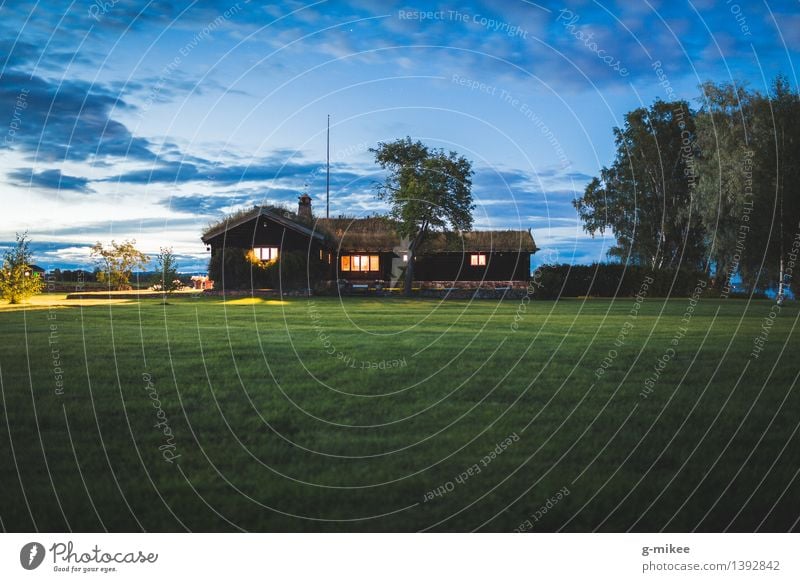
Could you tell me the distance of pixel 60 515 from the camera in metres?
5.62

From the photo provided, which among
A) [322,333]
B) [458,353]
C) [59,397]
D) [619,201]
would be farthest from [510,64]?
[619,201]

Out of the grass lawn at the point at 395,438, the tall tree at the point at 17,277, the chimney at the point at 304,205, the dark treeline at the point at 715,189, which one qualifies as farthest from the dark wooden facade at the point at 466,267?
the grass lawn at the point at 395,438

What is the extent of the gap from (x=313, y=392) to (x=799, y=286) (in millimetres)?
52848

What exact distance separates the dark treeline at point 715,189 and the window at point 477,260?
1122 centimetres

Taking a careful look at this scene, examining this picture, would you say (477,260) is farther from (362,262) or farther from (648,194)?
(648,194)

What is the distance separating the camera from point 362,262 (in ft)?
209

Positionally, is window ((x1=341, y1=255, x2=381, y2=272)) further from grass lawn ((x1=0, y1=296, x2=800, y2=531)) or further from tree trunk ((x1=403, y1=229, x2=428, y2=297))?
grass lawn ((x1=0, y1=296, x2=800, y2=531))

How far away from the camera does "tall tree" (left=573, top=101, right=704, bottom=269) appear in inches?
2467

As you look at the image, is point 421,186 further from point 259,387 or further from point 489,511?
point 489,511

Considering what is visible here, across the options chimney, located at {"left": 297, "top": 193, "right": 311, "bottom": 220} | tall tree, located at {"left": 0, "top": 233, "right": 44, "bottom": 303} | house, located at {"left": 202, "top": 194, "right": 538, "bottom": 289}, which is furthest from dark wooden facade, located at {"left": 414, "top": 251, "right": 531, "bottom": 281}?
tall tree, located at {"left": 0, "top": 233, "right": 44, "bottom": 303}

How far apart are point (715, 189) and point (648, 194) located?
45.3ft
